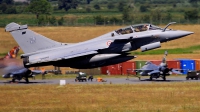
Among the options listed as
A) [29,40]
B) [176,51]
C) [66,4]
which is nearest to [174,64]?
[176,51]

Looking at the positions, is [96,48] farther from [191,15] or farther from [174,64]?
[191,15]

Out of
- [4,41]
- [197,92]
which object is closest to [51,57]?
[197,92]

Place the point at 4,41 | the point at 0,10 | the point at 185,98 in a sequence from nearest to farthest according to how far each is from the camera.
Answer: the point at 185,98
the point at 4,41
the point at 0,10

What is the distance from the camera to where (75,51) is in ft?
119

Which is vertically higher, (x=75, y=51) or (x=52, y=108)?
(x=75, y=51)

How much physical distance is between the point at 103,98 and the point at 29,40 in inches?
380

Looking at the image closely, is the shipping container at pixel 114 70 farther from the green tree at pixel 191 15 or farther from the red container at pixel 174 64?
the green tree at pixel 191 15

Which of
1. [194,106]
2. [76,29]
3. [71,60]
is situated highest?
[76,29]

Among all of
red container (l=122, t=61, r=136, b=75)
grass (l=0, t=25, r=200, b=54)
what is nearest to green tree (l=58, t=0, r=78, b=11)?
grass (l=0, t=25, r=200, b=54)

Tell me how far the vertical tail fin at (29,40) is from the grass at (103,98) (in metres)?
2.69

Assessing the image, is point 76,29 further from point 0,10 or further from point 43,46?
point 43,46

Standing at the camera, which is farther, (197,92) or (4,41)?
(4,41)

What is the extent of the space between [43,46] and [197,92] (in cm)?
1092

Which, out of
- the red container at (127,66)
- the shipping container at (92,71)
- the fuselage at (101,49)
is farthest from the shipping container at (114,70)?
the fuselage at (101,49)
